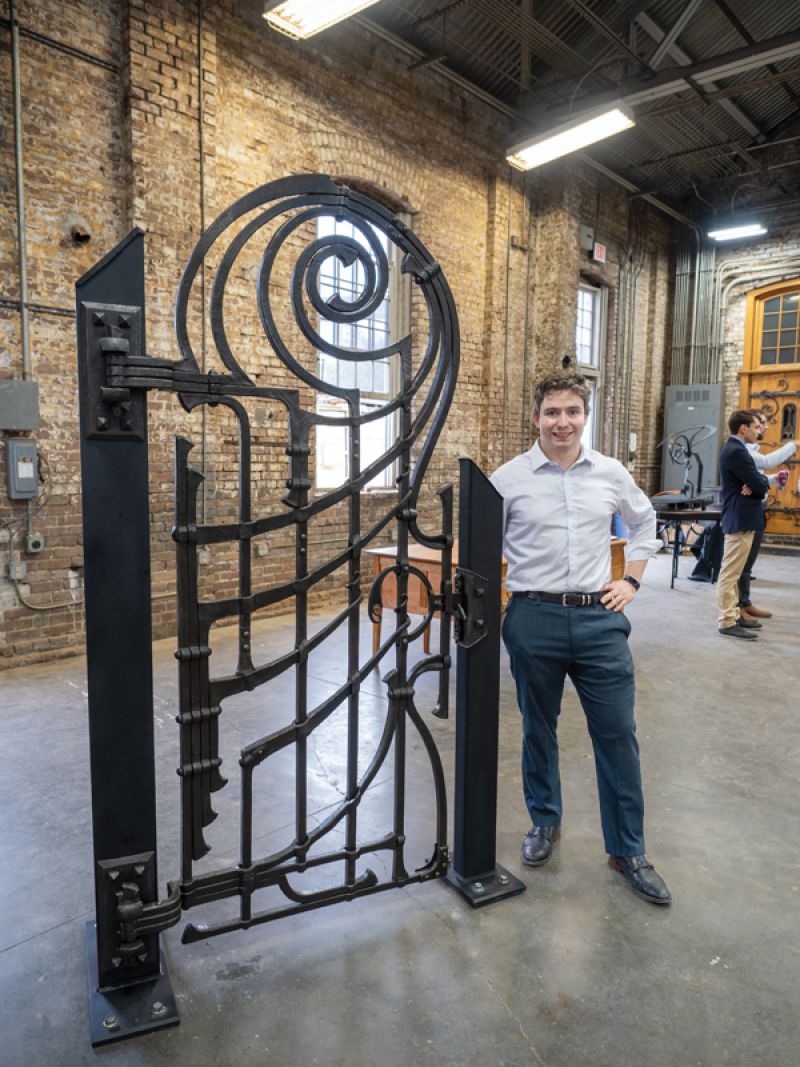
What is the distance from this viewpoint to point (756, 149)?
1014cm

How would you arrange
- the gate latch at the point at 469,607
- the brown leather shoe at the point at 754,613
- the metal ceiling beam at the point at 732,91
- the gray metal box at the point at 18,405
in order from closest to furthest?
1. the gate latch at the point at 469,607
2. the gray metal box at the point at 18,405
3. the brown leather shoe at the point at 754,613
4. the metal ceiling beam at the point at 732,91

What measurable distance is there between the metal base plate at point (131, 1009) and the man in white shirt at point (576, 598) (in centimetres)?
131

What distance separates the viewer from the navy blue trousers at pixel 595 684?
2299mm

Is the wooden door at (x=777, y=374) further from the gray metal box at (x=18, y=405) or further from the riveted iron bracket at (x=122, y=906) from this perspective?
the riveted iron bracket at (x=122, y=906)

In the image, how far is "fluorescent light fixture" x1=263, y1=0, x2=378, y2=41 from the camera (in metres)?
4.70

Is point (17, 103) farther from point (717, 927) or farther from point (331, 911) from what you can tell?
point (717, 927)

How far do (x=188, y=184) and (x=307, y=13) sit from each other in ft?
4.46

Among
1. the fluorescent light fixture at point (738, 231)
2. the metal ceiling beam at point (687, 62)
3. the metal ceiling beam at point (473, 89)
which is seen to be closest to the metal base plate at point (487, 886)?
the metal ceiling beam at point (473, 89)

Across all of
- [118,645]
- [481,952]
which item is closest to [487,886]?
[481,952]

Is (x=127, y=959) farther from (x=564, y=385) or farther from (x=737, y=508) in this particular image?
(x=737, y=508)

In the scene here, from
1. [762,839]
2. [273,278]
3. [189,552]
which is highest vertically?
[273,278]

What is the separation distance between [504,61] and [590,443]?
503 cm

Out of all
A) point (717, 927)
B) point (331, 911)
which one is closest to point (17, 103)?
point (331, 911)

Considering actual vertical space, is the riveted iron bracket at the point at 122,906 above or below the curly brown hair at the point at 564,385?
below
